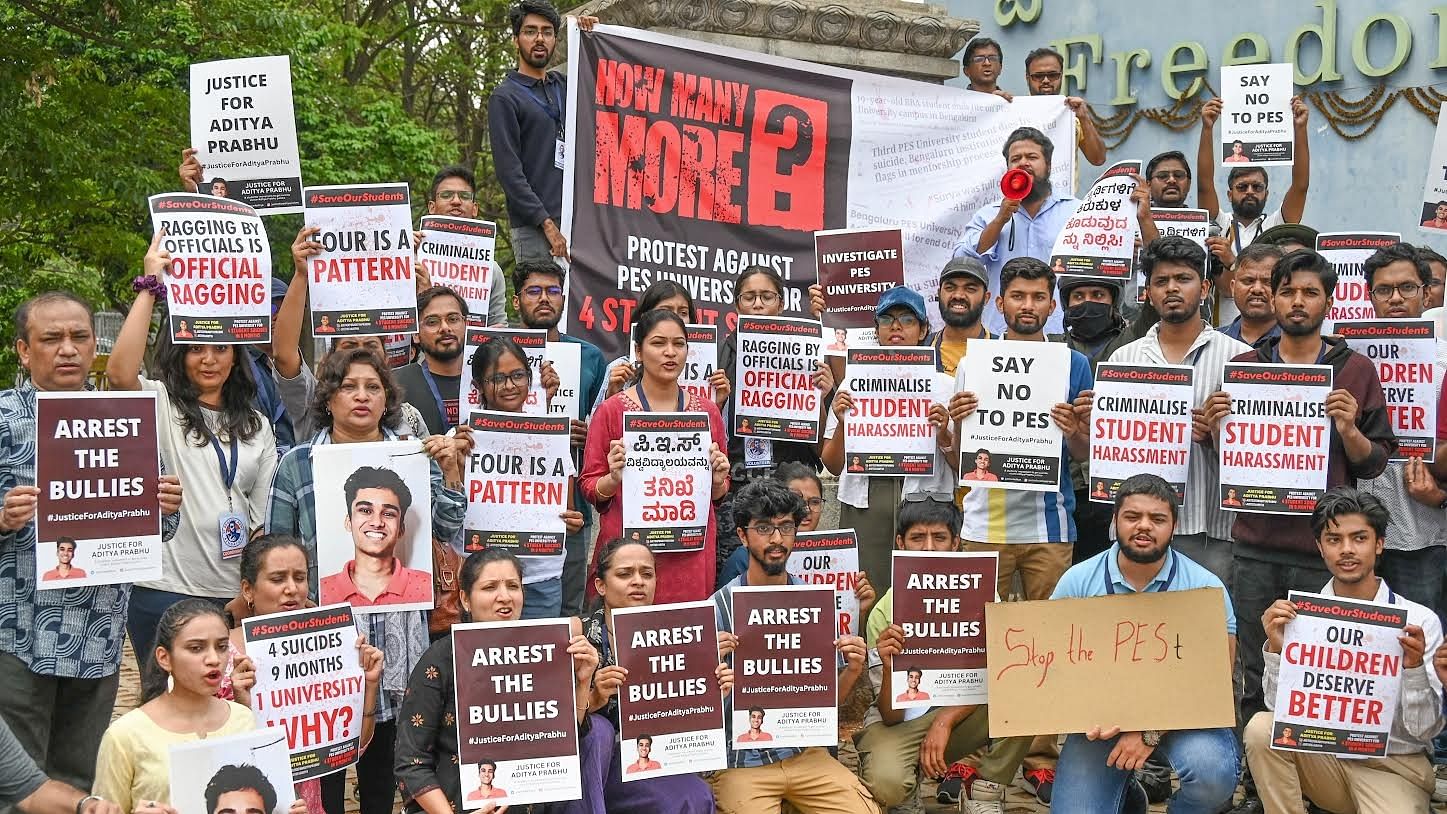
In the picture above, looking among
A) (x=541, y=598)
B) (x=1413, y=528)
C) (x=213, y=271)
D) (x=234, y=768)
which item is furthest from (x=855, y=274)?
(x=234, y=768)

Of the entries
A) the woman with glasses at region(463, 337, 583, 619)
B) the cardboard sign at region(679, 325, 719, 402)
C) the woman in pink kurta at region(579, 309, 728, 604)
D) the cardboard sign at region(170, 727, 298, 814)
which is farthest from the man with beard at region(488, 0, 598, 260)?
the cardboard sign at region(170, 727, 298, 814)

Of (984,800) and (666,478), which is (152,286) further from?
(984,800)

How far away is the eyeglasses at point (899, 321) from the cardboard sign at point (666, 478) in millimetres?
1421

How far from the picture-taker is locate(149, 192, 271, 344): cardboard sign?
6.91 m

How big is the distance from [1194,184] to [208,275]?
10957 millimetres

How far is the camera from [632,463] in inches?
287

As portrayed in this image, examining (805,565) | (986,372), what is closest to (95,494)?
(805,565)

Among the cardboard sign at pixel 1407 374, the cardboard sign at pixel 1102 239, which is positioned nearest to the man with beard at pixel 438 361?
the cardboard sign at pixel 1102 239

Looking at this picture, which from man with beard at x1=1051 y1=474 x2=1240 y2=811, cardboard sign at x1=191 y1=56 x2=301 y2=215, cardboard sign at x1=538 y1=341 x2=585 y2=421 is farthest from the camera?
cardboard sign at x1=538 y1=341 x2=585 y2=421

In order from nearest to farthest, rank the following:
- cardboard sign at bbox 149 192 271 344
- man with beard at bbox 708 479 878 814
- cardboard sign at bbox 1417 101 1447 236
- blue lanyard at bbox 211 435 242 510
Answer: blue lanyard at bbox 211 435 242 510, cardboard sign at bbox 149 192 271 344, man with beard at bbox 708 479 878 814, cardboard sign at bbox 1417 101 1447 236

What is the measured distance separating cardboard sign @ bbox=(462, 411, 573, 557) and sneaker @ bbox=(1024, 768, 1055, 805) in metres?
2.37

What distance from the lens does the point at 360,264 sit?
24.9 feet

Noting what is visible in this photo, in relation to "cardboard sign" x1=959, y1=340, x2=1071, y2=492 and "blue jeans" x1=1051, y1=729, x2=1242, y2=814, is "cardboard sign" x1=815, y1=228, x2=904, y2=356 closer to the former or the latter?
"cardboard sign" x1=959, y1=340, x2=1071, y2=492

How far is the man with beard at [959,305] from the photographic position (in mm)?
8359
